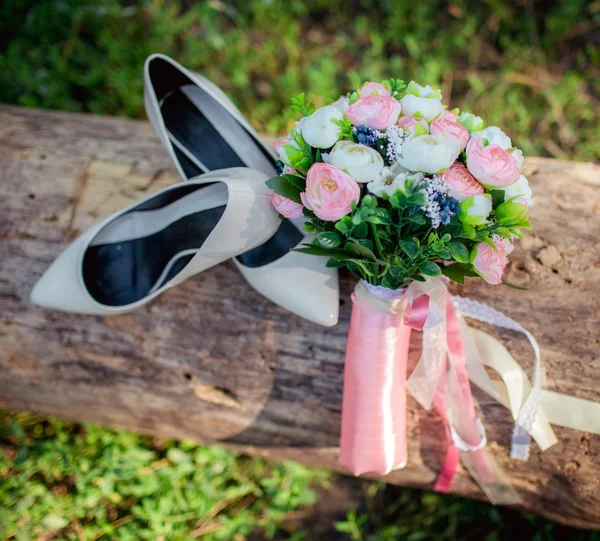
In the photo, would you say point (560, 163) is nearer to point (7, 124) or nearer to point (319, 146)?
point (319, 146)

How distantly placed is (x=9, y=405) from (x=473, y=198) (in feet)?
5.52

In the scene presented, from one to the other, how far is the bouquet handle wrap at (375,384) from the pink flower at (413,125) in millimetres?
376

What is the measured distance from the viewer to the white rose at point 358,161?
3.56 feet

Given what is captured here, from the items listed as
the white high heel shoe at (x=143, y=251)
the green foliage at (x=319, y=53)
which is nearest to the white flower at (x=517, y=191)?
the white high heel shoe at (x=143, y=251)

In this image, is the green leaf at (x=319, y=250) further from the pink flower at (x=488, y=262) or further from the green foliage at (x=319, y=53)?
the green foliage at (x=319, y=53)

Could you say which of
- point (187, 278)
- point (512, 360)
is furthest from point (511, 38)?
point (187, 278)

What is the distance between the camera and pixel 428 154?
3.46 feet

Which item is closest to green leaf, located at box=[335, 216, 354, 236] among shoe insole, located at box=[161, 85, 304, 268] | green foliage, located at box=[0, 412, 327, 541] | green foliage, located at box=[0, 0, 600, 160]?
shoe insole, located at box=[161, 85, 304, 268]

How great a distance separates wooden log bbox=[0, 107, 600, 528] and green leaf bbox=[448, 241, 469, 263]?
0.42 meters

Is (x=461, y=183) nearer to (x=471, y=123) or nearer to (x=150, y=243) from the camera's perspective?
(x=471, y=123)

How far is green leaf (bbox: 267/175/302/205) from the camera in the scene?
1205mm

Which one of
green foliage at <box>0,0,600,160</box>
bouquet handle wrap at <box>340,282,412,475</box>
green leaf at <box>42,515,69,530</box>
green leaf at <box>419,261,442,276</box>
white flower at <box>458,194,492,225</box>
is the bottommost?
green leaf at <box>42,515,69,530</box>

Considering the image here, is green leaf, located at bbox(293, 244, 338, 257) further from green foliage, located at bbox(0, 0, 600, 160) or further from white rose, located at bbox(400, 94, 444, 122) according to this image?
green foliage, located at bbox(0, 0, 600, 160)

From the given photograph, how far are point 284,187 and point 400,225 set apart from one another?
0.26 meters
